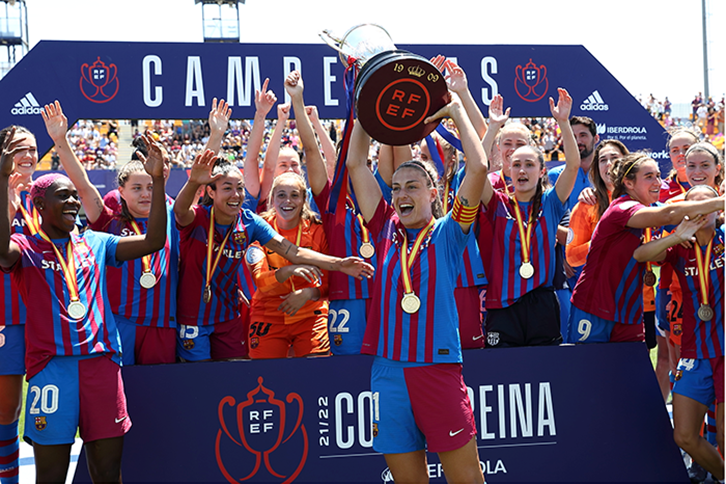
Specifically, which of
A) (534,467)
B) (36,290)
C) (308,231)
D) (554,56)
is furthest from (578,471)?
(554,56)

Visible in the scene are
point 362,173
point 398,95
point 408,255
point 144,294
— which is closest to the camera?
point 398,95

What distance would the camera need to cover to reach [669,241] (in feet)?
12.6

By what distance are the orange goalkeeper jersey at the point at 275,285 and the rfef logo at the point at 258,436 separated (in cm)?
53

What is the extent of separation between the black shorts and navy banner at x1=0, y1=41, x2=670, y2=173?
2895 mm

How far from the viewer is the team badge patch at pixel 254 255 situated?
425 cm

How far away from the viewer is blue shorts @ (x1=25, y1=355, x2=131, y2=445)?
127 inches

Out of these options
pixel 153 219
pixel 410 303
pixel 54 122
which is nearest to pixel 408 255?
pixel 410 303

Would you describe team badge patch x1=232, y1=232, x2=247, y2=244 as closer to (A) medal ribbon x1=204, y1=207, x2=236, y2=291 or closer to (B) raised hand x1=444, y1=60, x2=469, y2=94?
(A) medal ribbon x1=204, y1=207, x2=236, y2=291

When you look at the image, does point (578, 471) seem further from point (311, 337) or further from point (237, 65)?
point (237, 65)

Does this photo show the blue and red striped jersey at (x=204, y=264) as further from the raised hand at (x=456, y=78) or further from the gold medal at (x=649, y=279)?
the gold medal at (x=649, y=279)

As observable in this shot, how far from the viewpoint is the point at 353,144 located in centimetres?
344

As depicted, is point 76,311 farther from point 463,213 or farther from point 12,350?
point 463,213

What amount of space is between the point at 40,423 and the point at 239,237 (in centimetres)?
149

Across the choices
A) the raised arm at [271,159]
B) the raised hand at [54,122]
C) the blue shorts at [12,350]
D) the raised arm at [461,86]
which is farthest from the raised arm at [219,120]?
the blue shorts at [12,350]
